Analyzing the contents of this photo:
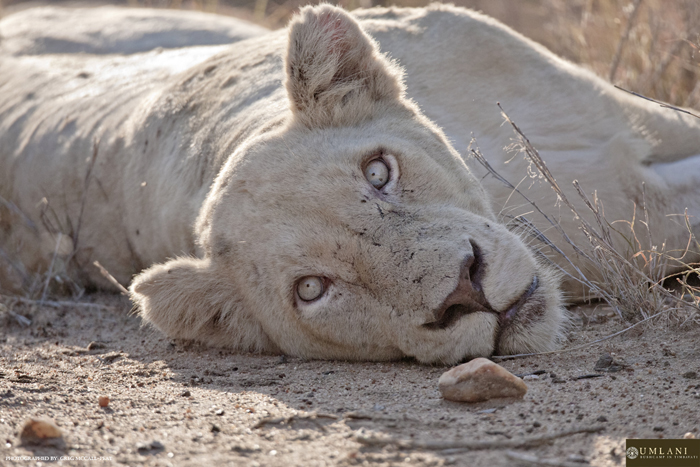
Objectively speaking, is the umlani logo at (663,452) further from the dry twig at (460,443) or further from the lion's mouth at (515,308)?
the lion's mouth at (515,308)

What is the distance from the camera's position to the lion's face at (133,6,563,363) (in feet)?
9.84

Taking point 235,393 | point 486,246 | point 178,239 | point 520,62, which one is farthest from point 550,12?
point 235,393

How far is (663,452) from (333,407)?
1.07 meters

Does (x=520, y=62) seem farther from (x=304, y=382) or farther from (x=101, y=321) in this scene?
(x=101, y=321)

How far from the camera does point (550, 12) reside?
923cm

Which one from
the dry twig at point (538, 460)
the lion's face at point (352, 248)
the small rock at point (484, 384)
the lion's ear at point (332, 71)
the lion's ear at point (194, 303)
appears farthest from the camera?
the lion's ear at point (194, 303)

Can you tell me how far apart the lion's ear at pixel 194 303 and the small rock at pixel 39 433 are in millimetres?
1416

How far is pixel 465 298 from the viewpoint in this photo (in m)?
2.90

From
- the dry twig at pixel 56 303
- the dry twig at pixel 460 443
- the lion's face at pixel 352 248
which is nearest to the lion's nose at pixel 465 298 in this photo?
the lion's face at pixel 352 248

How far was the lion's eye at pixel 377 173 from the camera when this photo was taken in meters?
3.29

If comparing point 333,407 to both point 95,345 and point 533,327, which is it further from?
point 95,345

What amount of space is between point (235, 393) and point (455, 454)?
1.13 m

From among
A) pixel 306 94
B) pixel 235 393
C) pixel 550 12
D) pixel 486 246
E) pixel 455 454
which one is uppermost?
pixel 550 12

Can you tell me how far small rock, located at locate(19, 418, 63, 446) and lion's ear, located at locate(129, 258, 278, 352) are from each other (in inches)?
55.7
